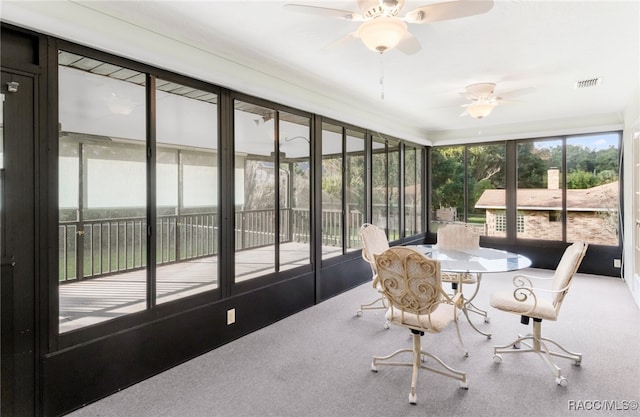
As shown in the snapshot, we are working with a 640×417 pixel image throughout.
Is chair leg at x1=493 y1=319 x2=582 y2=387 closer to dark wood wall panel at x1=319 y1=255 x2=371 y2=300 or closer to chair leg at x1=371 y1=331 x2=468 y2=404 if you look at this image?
chair leg at x1=371 y1=331 x2=468 y2=404

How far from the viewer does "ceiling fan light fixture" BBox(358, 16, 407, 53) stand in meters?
1.96

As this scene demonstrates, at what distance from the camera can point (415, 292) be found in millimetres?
2240

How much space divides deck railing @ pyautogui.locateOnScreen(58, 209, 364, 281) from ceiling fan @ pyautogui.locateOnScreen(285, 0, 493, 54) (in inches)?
92.4

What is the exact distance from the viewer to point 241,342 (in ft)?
10.3

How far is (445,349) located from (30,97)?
354cm

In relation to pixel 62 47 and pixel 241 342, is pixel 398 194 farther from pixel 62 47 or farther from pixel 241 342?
pixel 62 47

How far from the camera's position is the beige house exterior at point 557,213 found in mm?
5598

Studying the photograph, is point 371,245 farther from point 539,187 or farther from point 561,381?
point 539,187

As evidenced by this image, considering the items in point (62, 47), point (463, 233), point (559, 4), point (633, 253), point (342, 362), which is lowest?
point (342, 362)

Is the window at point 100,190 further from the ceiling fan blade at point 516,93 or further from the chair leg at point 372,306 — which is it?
the ceiling fan blade at point 516,93

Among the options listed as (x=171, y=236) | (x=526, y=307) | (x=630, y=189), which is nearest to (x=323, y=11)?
(x=526, y=307)

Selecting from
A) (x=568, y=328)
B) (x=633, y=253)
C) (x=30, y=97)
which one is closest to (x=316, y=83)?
(x=30, y=97)

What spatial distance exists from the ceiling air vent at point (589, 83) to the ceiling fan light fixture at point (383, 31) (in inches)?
118

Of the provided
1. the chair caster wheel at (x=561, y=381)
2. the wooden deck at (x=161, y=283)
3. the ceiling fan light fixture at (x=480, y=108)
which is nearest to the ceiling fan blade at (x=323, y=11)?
the wooden deck at (x=161, y=283)
